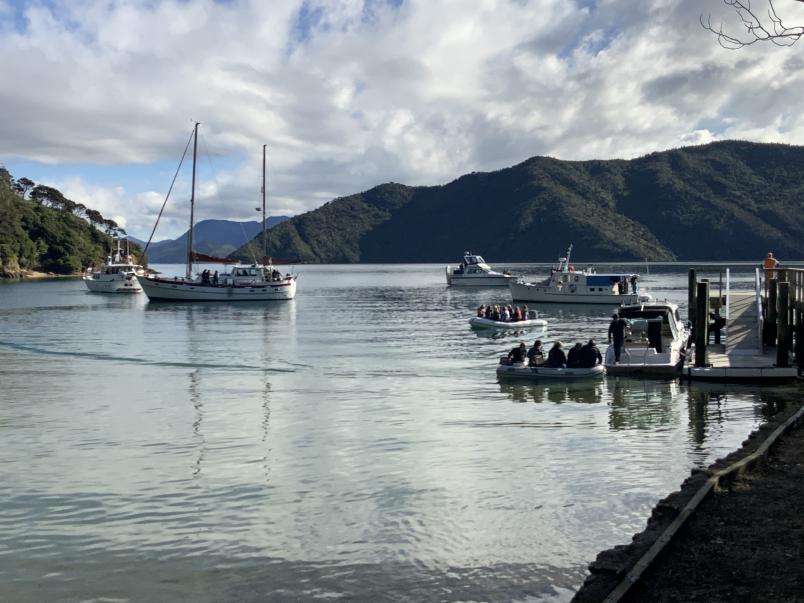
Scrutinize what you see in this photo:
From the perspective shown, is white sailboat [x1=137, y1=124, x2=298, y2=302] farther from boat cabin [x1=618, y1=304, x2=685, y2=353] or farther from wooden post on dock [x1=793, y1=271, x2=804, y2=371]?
wooden post on dock [x1=793, y1=271, x2=804, y2=371]

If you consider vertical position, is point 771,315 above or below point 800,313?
A: below

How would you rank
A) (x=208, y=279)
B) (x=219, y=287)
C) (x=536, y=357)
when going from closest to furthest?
(x=536, y=357), (x=219, y=287), (x=208, y=279)

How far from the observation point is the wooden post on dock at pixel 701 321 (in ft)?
88.7

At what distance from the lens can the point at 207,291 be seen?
81.1 meters

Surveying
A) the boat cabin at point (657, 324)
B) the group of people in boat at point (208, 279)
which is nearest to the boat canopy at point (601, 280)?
the group of people in boat at point (208, 279)

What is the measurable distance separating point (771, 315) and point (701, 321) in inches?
209

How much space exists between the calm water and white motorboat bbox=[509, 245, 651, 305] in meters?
43.3

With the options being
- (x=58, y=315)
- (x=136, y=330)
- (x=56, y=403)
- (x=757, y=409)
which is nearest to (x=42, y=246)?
(x=58, y=315)

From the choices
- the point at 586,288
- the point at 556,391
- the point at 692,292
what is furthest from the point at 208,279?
the point at 556,391

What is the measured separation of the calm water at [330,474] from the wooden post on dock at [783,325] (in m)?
2.31

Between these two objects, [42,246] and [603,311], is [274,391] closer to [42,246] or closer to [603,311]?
[603,311]

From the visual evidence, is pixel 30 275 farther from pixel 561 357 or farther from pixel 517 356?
pixel 561 357

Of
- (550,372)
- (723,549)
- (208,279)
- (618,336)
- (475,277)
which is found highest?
(475,277)

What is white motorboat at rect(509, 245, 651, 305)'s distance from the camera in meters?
73.7
